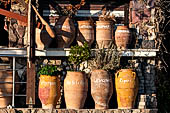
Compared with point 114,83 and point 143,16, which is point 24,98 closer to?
point 114,83

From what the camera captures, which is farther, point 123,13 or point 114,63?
point 123,13

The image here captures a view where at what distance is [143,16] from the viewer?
1065 centimetres

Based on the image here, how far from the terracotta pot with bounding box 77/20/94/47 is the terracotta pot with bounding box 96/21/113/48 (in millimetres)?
158

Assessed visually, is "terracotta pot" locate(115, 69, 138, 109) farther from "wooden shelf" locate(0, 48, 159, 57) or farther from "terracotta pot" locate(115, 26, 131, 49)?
"terracotta pot" locate(115, 26, 131, 49)

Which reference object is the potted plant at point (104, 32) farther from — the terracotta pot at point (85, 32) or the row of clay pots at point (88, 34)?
the terracotta pot at point (85, 32)

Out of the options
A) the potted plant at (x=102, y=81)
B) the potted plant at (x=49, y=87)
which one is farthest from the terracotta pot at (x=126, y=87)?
the potted plant at (x=49, y=87)

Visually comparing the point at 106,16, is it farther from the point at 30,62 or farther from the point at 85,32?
the point at 30,62

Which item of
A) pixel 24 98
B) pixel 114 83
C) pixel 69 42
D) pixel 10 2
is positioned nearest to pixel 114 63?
pixel 114 83

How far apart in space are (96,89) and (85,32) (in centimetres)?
145

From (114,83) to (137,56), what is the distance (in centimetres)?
82

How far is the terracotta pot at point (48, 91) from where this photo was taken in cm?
963

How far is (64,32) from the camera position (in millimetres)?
10367

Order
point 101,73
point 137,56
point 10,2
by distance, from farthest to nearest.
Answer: point 10,2
point 137,56
point 101,73

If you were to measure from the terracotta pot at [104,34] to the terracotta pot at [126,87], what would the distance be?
918mm
